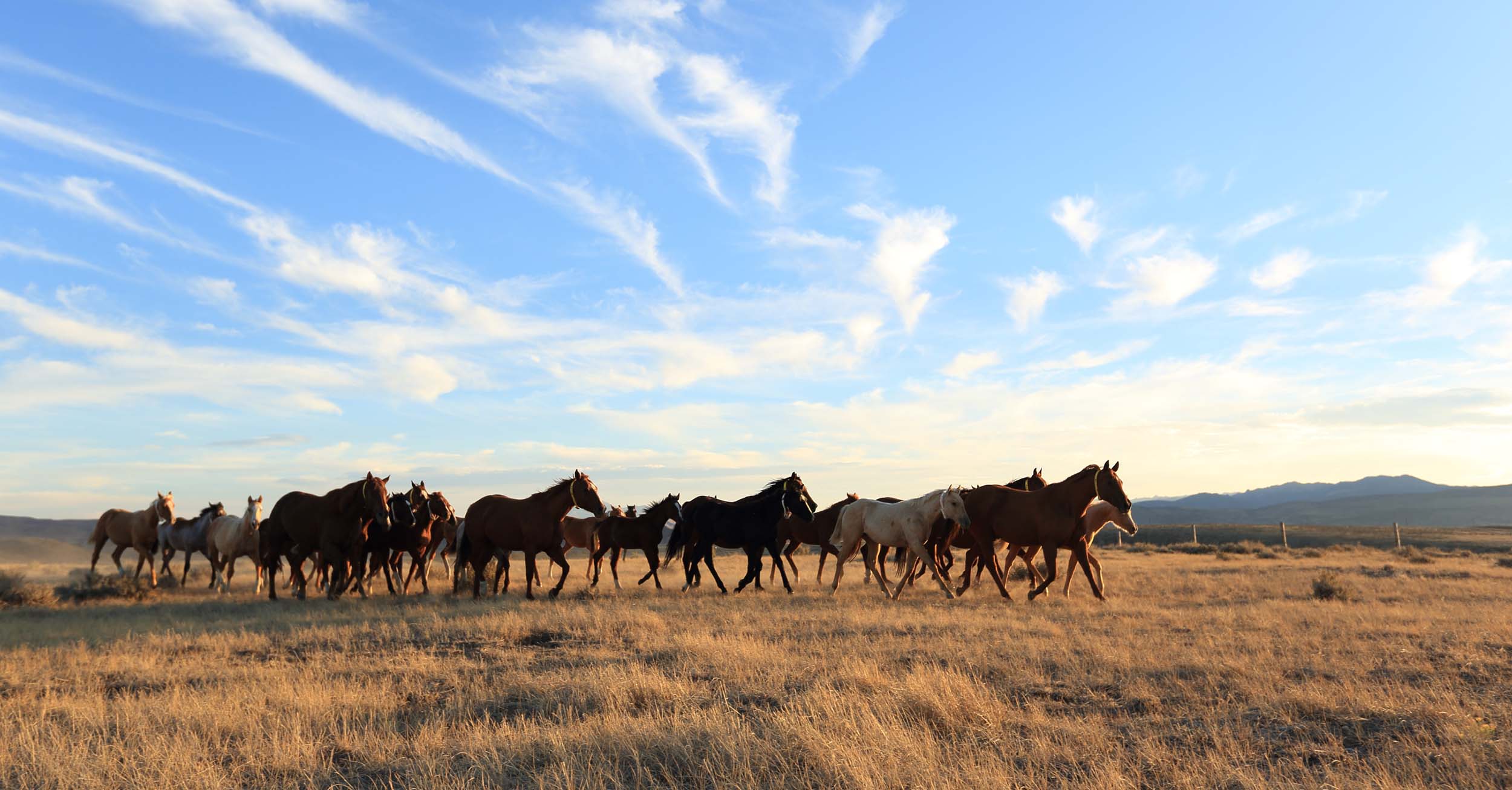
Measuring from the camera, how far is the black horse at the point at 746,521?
17438 mm

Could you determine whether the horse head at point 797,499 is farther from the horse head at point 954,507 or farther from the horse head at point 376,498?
the horse head at point 376,498

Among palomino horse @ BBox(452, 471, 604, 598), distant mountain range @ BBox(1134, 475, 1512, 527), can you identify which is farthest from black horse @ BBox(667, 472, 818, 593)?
distant mountain range @ BBox(1134, 475, 1512, 527)

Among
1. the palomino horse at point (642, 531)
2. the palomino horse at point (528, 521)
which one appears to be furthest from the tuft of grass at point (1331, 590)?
the palomino horse at point (528, 521)

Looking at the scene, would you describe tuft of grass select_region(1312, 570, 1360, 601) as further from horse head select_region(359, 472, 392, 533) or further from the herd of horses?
horse head select_region(359, 472, 392, 533)

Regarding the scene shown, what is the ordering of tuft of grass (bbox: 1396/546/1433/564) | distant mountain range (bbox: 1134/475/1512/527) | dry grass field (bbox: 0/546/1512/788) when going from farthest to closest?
1. distant mountain range (bbox: 1134/475/1512/527)
2. tuft of grass (bbox: 1396/546/1433/564)
3. dry grass field (bbox: 0/546/1512/788)

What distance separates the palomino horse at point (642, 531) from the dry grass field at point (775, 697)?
455cm

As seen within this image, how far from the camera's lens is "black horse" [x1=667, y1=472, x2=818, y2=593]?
1744cm

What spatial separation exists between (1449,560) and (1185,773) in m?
29.0

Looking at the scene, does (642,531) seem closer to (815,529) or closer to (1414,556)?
(815,529)

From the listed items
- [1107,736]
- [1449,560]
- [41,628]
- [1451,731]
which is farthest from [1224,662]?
[1449,560]

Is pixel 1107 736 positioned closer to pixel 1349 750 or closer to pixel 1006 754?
pixel 1006 754

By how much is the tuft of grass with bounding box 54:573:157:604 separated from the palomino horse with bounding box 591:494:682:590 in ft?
32.2

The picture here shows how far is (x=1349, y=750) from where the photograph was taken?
5.65 m

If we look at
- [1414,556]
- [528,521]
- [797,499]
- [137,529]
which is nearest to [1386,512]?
[1414,556]
